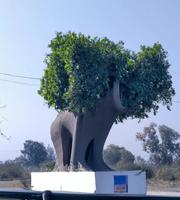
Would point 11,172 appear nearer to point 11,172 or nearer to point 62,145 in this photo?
point 11,172

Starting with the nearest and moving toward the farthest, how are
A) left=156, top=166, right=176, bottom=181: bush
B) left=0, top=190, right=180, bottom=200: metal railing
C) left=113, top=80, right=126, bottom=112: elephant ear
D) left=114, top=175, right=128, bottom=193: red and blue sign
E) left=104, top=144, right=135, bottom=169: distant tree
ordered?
left=0, top=190, right=180, bottom=200: metal railing < left=114, top=175, right=128, bottom=193: red and blue sign < left=113, top=80, right=126, bottom=112: elephant ear < left=156, top=166, right=176, bottom=181: bush < left=104, top=144, right=135, bottom=169: distant tree

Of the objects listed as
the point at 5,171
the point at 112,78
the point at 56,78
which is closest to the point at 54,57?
the point at 56,78

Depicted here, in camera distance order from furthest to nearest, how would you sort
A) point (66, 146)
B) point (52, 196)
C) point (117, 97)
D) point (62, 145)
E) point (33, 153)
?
1. point (33, 153)
2. point (66, 146)
3. point (62, 145)
4. point (117, 97)
5. point (52, 196)

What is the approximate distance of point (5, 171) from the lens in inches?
2082

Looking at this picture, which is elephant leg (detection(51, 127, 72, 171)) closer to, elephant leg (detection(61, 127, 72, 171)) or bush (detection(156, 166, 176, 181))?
elephant leg (detection(61, 127, 72, 171))

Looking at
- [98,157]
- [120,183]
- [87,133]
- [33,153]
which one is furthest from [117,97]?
[33,153]

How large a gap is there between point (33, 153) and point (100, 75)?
57352mm

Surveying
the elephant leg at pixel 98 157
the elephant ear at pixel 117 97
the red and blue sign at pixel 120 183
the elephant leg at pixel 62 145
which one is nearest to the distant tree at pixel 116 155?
the elephant leg at pixel 62 145

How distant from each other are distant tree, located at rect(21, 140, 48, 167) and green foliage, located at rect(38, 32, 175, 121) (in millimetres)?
53108

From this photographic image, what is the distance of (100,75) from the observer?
29.9m

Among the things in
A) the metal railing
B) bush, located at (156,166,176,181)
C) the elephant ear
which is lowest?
bush, located at (156,166,176,181)

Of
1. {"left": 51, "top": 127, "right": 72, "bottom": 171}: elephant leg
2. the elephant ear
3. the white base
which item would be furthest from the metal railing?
{"left": 51, "top": 127, "right": 72, "bottom": 171}: elephant leg

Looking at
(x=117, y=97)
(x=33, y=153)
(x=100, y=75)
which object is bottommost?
(x=33, y=153)

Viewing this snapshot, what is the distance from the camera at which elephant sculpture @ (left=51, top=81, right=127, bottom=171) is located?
30625 millimetres
